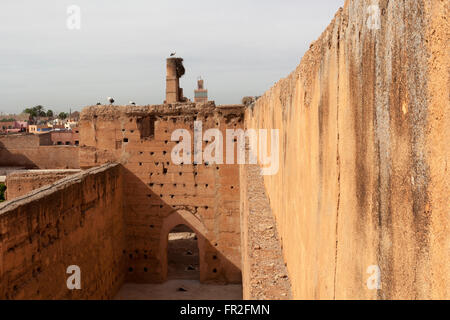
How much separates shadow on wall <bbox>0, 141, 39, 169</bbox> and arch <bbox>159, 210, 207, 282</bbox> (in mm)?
12320

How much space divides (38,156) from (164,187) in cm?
1212

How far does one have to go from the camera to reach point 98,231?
8102mm

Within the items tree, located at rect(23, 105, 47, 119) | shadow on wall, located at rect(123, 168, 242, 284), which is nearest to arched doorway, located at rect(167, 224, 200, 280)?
shadow on wall, located at rect(123, 168, 242, 284)

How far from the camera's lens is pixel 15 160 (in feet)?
64.9

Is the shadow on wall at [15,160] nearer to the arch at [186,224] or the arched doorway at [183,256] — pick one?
the arched doorway at [183,256]

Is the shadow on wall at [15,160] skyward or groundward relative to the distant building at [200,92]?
groundward

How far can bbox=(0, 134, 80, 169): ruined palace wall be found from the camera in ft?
62.3

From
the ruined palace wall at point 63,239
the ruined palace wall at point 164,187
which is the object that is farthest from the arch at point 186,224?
the ruined palace wall at point 63,239

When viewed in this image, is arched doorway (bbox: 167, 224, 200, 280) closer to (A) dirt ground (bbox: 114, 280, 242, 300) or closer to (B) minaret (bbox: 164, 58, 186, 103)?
(A) dirt ground (bbox: 114, 280, 242, 300)

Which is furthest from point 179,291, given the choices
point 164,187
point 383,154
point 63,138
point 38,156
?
point 63,138

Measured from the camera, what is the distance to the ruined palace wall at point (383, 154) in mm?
657

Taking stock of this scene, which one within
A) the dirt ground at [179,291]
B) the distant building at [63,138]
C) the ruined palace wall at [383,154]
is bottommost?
the dirt ground at [179,291]

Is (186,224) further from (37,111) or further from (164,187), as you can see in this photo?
(37,111)
